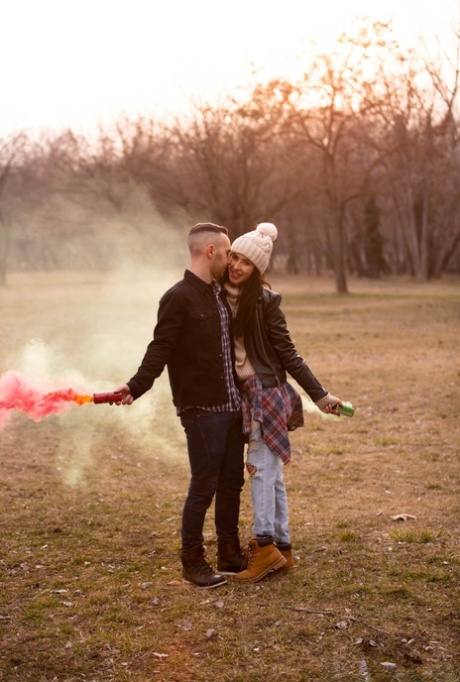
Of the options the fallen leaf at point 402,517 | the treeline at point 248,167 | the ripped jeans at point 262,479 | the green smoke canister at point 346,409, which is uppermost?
the treeline at point 248,167

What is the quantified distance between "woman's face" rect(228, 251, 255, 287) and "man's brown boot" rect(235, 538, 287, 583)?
155cm

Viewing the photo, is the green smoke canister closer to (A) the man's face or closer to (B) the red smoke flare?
(A) the man's face

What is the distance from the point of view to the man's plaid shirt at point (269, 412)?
4.91m

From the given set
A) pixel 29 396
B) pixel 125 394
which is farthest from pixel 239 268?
pixel 29 396

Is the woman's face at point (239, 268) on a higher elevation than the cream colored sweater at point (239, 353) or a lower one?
higher

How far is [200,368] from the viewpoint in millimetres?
4848

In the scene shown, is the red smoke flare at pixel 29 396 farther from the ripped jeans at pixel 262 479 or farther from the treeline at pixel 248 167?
the treeline at pixel 248 167

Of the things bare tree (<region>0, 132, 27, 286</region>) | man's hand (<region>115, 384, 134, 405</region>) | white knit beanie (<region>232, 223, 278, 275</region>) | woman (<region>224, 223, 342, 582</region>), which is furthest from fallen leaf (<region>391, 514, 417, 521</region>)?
bare tree (<region>0, 132, 27, 286</region>)

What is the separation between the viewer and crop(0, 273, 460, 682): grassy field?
4.04 m

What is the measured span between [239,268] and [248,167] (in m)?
31.4

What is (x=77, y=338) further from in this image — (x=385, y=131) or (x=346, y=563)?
(x=385, y=131)

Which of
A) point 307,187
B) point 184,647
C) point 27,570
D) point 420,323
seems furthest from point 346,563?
point 307,187

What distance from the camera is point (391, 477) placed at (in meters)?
7.62

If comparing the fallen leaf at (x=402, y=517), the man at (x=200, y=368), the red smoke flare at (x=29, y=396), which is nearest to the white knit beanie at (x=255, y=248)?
the man at (x=200, y=368)
